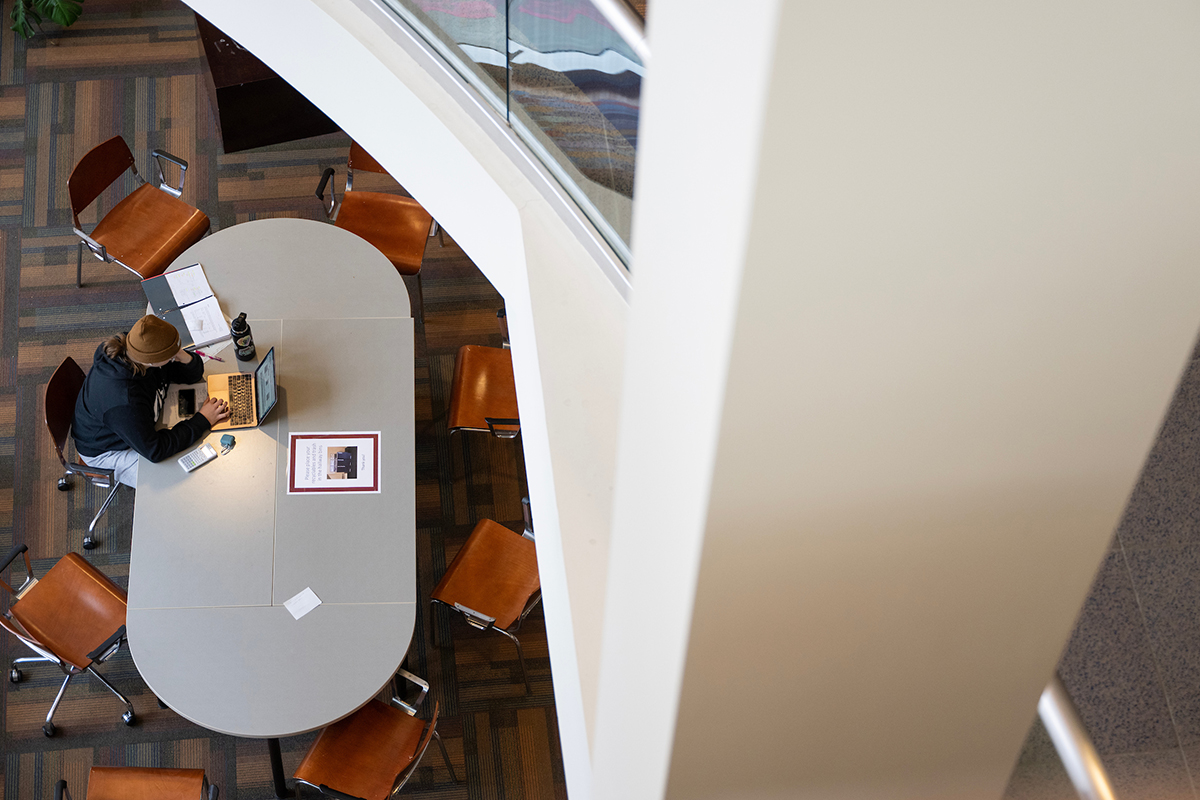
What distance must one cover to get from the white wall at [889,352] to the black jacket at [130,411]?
11.3ft

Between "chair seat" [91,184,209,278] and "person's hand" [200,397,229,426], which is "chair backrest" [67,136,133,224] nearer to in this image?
"chair seat" [91,184,209,278]

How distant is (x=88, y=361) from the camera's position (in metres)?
5.27

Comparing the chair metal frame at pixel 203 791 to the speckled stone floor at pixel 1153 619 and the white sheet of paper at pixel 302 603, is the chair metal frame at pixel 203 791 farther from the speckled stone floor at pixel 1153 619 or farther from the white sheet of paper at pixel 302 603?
the speckled stone floor at pixel 1153 619

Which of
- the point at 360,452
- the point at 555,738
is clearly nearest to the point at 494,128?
the point at 360,452

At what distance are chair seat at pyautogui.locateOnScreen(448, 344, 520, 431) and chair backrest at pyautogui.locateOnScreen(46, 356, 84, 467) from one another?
5.87ft

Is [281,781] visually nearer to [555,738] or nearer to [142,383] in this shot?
[555,738]

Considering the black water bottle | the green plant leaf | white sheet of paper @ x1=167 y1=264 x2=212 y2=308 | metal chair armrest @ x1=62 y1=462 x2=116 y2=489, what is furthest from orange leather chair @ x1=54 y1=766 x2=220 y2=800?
the green plant leaf

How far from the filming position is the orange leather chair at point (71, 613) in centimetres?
402

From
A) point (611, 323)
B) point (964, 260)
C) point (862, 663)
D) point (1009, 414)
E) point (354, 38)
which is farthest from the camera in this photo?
point (354, 38)

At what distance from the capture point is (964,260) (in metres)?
0.74

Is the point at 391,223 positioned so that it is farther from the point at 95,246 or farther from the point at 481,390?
the point at 95,246

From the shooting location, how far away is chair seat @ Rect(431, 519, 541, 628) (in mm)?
4305

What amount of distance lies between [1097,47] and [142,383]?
4218 mm

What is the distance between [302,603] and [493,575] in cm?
92
